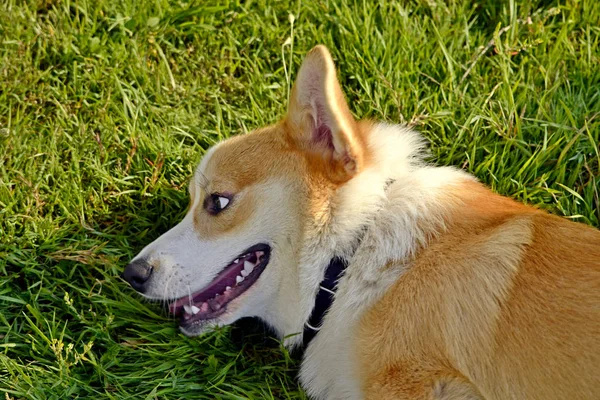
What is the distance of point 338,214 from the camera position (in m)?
3.29

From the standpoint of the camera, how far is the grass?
12.1 feet

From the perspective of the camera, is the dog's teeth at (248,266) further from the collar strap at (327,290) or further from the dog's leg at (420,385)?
the dog's leg at (420,385)

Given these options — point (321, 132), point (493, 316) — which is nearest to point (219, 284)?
point (321, 132)

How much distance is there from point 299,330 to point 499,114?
6.43 feet

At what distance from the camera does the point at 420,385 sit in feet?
9.42

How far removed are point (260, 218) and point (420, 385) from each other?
3.58ft

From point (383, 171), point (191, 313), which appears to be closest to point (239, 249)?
point (191, 313)

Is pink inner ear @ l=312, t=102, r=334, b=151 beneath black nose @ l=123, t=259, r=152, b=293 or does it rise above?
above

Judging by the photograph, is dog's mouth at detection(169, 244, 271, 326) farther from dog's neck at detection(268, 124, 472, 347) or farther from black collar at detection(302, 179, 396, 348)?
black collar at detection(302, 179, 396, 348)

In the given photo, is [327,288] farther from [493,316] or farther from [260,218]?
[493,316]

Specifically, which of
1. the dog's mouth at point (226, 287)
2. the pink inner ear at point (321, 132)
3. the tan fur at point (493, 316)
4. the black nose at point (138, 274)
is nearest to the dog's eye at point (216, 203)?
the dog's mouth at point (226, 287)

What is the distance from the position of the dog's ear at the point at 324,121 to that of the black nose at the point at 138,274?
963mm

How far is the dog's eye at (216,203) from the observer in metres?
3.49

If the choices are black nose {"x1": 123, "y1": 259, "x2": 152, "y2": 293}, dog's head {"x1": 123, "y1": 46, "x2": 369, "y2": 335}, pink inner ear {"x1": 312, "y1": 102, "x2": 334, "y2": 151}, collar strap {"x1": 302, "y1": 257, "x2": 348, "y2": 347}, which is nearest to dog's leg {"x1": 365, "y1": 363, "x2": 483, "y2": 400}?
collar strap {"x1": 302, "y1": 257, "x2": 348, "y2": 347}
